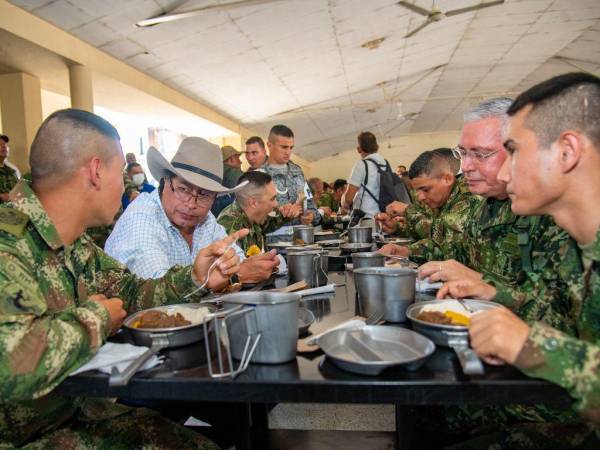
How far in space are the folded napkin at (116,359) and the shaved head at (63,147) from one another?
534mm

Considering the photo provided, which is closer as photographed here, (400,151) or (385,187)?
(385,187)

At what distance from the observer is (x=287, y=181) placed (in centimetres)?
441

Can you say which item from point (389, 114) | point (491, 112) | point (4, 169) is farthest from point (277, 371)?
point (389, 114)

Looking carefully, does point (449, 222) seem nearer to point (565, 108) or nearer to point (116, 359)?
point (565, 108)

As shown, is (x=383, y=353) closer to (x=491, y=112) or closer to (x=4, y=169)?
(x=491, y=112)

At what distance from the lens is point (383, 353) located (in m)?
1.01

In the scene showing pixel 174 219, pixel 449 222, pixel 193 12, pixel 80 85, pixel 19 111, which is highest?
pixel 193 12

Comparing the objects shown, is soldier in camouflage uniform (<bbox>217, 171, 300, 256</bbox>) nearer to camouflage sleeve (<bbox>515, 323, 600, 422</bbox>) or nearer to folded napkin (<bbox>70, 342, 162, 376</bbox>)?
folded napkin (<bbox>70, 342, 162, 376</bbox>)

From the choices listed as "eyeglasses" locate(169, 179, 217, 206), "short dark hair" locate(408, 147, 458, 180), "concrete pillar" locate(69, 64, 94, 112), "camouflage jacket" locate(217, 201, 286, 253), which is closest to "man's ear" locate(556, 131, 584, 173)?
"eyeglasses" locate(169, 179, 217, 206)

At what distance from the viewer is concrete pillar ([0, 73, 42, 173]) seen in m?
5.48

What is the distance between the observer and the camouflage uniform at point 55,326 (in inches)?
35.7

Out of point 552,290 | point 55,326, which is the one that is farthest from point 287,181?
point 55,326

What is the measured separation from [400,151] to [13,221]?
2130 centimetres

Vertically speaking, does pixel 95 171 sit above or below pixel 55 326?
above
